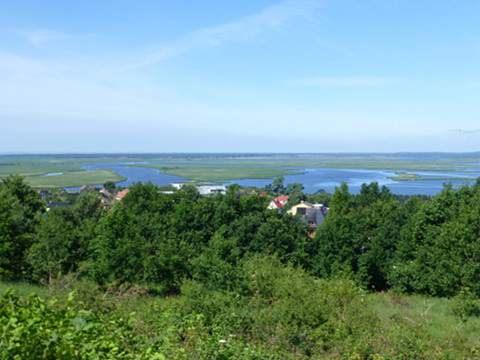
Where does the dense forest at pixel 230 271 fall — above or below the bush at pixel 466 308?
above

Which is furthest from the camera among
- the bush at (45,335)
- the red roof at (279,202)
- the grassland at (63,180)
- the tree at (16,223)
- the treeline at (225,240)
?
the grassland at (63,180)

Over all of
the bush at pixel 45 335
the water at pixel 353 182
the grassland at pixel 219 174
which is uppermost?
the bush at pixel 45 335

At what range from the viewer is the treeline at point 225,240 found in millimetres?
16136

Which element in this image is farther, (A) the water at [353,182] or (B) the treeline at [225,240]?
(A) the water at [353,182]

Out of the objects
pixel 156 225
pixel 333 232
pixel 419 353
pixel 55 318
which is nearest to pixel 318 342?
pixel 419 353

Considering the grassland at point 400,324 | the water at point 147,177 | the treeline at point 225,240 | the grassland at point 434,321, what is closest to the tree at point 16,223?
the treeline at point 225,240

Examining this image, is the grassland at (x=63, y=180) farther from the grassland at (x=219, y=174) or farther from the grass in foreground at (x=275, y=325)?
the grass in foreground at (x=275, y=325)

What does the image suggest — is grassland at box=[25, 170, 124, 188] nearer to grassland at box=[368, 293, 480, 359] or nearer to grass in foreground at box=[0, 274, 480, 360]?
grassland at box=[368, 293, 480, 359]

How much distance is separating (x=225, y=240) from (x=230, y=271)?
17.4 ft

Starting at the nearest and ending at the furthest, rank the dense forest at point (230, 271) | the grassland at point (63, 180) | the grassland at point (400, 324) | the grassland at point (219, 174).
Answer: the dense forest at point (230, 271)
the grassland at point (400, 324)
the grassland at point (63, 180)
the grassland at point (219, 174)

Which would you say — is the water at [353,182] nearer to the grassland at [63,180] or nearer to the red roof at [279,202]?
the grassland at [63,180]

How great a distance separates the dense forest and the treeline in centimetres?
5

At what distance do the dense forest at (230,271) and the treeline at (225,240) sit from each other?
0.18ft

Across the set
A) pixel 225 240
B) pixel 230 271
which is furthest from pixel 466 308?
pixel 225 240
